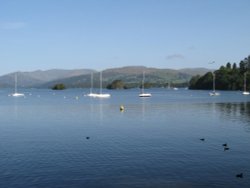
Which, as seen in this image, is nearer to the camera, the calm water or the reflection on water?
the calm water

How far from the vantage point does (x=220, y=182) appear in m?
31.9

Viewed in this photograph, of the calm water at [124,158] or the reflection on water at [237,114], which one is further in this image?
the reflection on water at [237,114]

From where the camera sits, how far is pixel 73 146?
48.3m

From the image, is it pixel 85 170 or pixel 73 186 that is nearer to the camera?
pixel 73 186

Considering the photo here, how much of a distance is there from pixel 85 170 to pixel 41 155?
8.85 meters

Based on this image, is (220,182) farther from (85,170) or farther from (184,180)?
(85,170)

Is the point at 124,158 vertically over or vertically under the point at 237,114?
under

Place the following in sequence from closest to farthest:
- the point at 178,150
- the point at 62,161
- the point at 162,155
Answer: the point at 62,161 < the point at 162,155 < the point at 178,150

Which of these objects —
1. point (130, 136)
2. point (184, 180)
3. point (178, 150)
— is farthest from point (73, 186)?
point (130, 136)

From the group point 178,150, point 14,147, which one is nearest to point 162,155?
point 178,150

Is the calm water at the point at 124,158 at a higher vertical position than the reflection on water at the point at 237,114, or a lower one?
lower

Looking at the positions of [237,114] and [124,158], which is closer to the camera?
[124,158]

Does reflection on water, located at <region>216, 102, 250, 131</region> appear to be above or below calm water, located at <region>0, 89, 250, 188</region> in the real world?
above

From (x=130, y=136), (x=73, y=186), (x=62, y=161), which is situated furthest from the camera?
(x=130, y=136)
